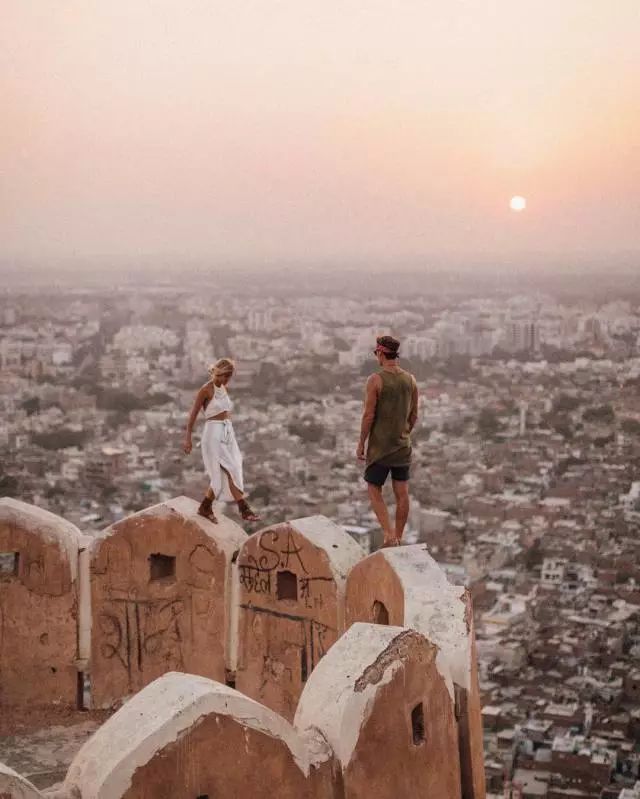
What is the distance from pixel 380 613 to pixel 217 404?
189cm

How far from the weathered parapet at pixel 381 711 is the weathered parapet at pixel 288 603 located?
2.11 meters

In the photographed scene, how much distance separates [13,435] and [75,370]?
313cm

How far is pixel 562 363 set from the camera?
2678cm

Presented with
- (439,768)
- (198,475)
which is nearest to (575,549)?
(198,475)

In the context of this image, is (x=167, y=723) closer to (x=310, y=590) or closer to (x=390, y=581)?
(x=390, y=581)

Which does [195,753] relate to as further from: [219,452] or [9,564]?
[9,564]

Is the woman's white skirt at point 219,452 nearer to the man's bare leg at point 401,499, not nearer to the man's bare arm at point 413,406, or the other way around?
the man's bare leg at point 401,499

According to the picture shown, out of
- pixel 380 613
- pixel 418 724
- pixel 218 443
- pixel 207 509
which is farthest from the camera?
pixel 218 443

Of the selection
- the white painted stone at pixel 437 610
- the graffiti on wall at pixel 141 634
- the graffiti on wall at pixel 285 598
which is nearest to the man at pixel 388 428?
the graffiti on wall at pixel 285 598

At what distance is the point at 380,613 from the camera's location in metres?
6.77

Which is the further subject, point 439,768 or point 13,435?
point 13,435

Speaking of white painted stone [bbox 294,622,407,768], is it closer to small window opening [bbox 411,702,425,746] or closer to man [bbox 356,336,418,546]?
small window opening [bbox 411,702,425,746]

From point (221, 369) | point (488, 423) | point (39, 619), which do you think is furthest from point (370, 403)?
point (488, 423)

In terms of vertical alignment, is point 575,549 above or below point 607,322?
below
